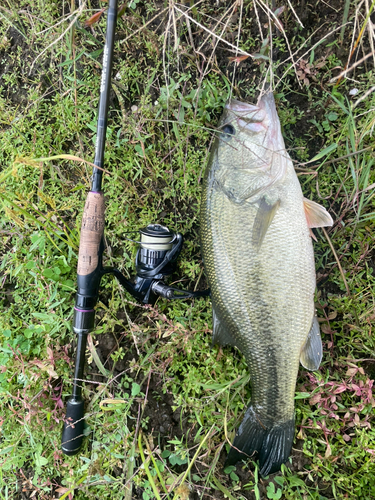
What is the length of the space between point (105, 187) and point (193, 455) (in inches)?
74.6

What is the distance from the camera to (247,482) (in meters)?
2.01

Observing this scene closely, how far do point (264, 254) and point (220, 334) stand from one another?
556mm

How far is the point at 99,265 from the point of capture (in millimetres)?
1842

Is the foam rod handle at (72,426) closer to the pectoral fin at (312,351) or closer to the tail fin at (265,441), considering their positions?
the tail fin at (265,441)

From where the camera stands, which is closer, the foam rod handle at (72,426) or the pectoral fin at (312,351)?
the pectoral fin at (312,351)

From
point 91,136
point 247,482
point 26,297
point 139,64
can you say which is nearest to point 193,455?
point 247,482

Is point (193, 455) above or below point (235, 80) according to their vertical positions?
below

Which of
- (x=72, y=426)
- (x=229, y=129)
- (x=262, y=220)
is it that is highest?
(x=229, y=129)

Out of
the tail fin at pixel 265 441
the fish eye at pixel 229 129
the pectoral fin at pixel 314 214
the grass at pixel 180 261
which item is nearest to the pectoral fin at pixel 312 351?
the grass at pixel 180 261

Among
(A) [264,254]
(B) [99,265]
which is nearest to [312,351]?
(A) [264,254]

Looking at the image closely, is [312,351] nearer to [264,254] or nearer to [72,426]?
[264,254]

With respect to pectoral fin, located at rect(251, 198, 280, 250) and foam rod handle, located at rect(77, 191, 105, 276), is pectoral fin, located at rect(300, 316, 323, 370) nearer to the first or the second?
pectoral fin, located at rect(251, 198, 280, 250)

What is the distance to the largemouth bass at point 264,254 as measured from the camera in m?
1.67

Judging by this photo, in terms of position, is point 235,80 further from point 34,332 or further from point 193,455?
point 193,455
